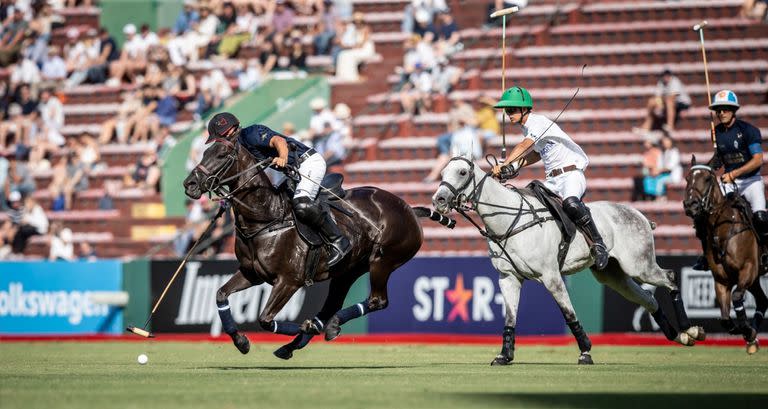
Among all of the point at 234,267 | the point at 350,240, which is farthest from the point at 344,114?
the point at 350,240

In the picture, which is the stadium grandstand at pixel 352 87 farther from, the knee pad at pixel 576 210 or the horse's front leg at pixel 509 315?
the horse's front leg at pixel 509 315

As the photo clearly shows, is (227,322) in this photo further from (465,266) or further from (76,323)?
(76,323)

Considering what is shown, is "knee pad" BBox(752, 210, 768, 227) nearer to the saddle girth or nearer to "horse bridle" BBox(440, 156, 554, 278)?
the saddle girth

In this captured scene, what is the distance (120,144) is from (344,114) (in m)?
6.05

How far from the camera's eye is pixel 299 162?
13.6m

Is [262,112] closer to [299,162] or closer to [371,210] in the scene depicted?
[371,210]

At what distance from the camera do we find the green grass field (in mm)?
9164

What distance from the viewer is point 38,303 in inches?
867

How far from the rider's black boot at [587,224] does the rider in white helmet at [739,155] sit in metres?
2.27

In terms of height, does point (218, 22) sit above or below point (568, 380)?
above

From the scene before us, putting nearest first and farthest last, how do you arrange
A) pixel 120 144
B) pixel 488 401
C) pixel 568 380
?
pixel 488 401, pixel 568 380, pixel 120 144

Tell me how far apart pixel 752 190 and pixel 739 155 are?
1.60 ft

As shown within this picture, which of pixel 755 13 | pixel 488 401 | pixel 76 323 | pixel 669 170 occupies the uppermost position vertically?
pixel 755 13

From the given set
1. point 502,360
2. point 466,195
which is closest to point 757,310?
point 502,360
